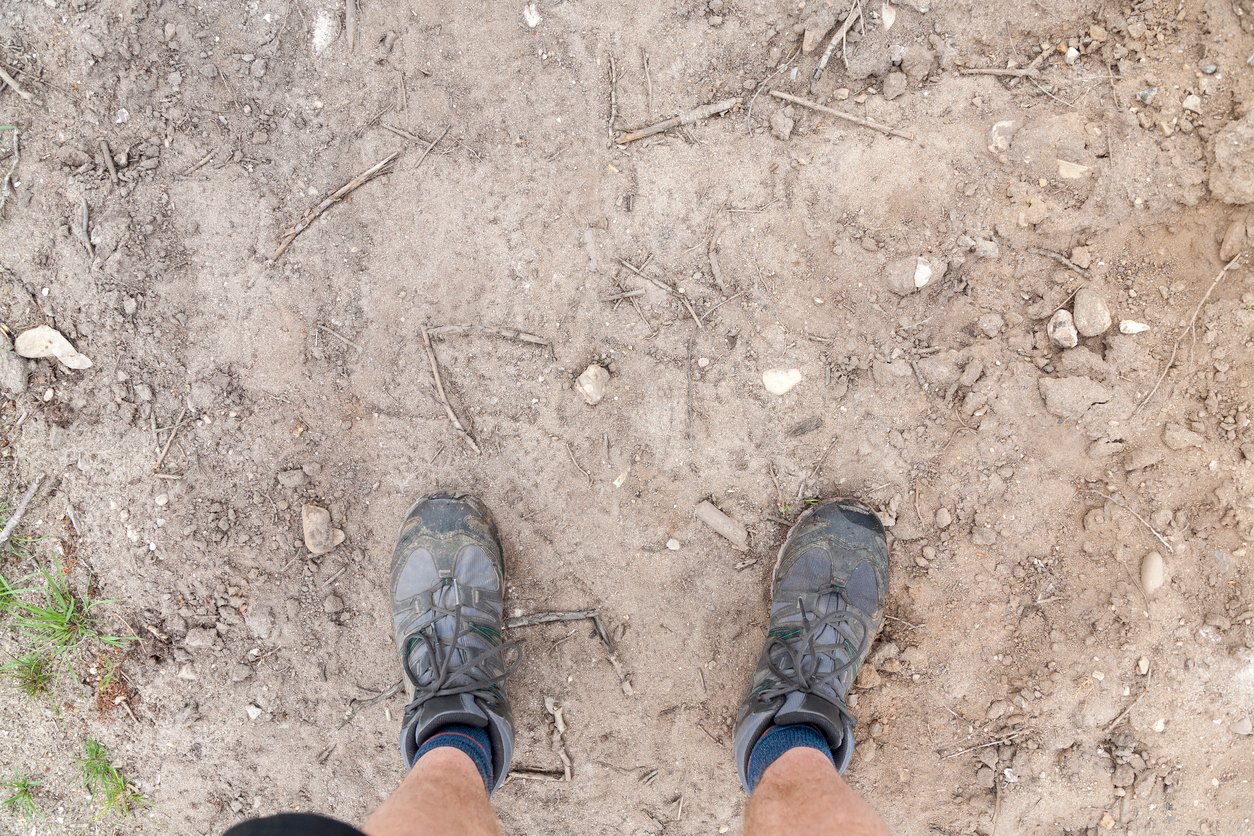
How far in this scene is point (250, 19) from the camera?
2.49 metres

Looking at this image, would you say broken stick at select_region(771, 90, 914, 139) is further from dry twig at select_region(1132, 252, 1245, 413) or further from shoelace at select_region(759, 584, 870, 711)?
shoelace at select_region(759, 584, 870, 711)

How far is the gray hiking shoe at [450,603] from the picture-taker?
8.21 feet

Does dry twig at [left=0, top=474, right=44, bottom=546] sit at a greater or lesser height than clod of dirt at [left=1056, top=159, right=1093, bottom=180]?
lesser

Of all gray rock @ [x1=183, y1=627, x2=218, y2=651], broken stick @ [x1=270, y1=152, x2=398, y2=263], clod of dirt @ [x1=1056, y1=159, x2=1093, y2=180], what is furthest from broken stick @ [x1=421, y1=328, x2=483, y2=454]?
clod of dirt @ [x1=1056, y1=159, x2=1093, y2=180]

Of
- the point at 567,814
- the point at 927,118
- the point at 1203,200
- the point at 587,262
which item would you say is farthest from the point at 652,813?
the point at 1203,200

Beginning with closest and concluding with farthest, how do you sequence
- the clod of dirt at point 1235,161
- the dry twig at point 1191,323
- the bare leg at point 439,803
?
1. the bare leg at point 439,803
2. the clod of dirt at point 1235,161
3. the dry twig at point 1191,323

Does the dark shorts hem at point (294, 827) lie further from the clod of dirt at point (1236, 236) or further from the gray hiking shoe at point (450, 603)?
the clod of dirt at point (1236, 236)

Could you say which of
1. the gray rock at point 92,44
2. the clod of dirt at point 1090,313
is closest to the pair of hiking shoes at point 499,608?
the clod of dirt at point 1090,313

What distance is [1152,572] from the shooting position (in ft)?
8.05

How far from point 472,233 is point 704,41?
3.59 ft

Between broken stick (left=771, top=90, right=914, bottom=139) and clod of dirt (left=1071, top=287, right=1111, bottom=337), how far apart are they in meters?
0.83

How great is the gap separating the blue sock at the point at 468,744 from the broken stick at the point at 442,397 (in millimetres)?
1010

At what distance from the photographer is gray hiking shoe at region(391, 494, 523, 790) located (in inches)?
98.6

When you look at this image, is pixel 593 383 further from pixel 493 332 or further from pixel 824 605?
pixel 824 605
